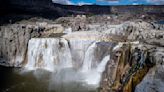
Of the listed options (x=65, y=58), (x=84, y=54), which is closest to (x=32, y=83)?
(x=65, y=58)

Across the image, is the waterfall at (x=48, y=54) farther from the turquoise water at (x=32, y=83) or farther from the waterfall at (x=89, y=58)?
the waterfall at (x=89, y=58)

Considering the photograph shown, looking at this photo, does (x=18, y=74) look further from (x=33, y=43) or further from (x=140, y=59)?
(x=140, y=59)

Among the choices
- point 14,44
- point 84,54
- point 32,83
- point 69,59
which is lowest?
point 32,83

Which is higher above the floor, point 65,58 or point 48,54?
point 48,54

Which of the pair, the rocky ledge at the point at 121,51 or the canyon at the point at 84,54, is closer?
the rocky ledge at the point at 121,51

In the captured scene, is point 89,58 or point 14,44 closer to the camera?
point 89,58

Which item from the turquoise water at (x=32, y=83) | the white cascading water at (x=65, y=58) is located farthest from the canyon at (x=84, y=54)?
the turquoise water at (x=32, y=83)

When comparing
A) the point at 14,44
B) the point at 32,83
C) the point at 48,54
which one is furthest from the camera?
the point at 14,44

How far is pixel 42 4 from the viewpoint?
65562mm

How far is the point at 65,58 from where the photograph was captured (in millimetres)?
31875

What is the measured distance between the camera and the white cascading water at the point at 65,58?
93.6ft

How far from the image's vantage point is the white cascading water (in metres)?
28.5

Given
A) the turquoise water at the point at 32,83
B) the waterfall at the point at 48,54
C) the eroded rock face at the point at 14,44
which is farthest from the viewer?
the eroded rock face at the point at 14,44

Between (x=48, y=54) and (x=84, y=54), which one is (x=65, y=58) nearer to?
(x=48, y=54)
